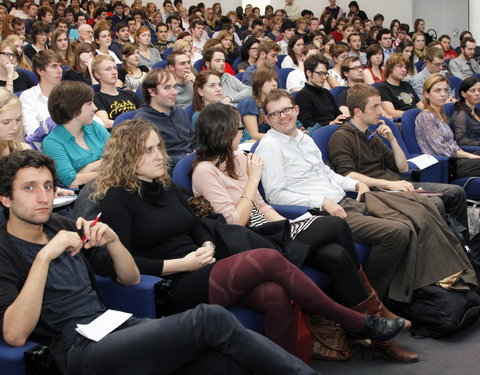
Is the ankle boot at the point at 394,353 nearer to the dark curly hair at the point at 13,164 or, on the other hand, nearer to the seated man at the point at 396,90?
the dark curly hair at the point at 13,164

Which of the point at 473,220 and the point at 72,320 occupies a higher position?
the point at 72,320

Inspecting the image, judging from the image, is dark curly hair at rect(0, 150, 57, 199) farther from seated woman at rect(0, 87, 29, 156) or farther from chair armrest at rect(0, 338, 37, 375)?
seated woman at rect(0, 87, 29, 156)

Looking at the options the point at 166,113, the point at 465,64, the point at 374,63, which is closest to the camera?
the point at 166,113

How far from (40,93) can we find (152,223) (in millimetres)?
1947

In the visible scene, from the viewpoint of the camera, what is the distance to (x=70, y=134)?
2.96 meters

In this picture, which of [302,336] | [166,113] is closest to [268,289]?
[302,336]

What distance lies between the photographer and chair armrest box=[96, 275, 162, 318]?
6.66ft

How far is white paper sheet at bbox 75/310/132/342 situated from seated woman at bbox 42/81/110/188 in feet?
3.81

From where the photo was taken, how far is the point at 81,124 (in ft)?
9.77

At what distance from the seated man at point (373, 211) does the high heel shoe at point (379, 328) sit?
40 centimetres

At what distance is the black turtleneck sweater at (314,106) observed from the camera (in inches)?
181

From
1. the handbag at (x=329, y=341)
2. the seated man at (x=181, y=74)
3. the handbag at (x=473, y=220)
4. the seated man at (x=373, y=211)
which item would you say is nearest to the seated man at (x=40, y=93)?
the seated man at (x=181, y=74)

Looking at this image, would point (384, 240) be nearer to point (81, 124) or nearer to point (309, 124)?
point (81, 124)

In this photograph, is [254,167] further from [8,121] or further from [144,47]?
[144,47]
